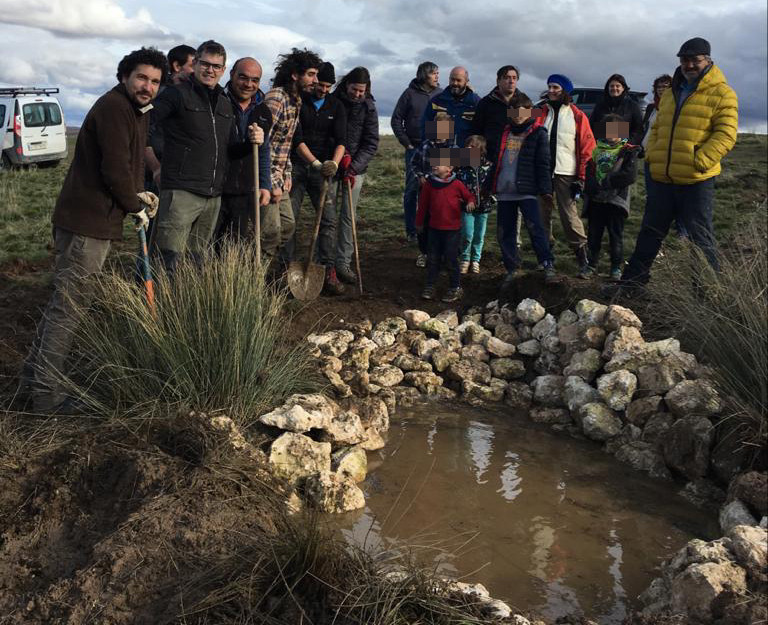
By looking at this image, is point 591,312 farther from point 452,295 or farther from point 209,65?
point 209,65

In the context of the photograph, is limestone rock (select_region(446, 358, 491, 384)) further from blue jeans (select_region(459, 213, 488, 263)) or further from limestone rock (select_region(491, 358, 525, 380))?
blue jeans (select_region(459, 213, 488, 263))

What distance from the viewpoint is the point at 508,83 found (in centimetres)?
750

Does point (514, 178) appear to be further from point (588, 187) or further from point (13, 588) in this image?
point (13, 588)

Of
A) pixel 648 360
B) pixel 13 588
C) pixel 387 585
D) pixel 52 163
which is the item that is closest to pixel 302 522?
pixel 387 585

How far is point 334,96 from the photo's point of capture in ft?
24.2

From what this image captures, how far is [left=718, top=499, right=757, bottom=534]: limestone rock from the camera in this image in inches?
163

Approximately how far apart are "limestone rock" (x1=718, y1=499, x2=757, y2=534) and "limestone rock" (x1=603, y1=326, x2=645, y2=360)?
183 cm

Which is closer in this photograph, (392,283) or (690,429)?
(690,429)

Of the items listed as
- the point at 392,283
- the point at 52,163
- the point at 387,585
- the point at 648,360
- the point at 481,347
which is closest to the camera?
the point at 387,585

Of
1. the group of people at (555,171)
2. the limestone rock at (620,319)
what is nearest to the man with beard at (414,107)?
the group of people at (555,171)

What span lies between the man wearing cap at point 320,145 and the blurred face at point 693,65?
9.41ft

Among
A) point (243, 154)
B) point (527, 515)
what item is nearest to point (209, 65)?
point (243, 154)

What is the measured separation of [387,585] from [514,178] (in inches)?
190

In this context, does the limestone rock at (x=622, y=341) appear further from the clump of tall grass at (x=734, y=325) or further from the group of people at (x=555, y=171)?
the group of people at (x=555, y=171)
